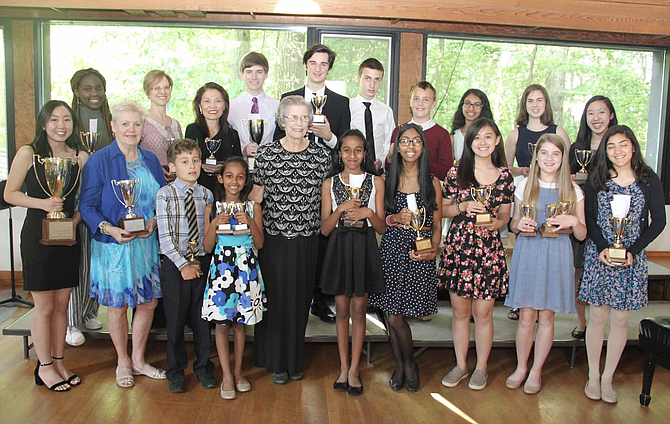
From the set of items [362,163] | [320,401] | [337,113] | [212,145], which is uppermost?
[337,113]

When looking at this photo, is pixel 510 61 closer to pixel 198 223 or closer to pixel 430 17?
pixel 430 17

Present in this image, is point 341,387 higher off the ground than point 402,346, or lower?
lower

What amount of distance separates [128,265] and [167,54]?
3.04 m

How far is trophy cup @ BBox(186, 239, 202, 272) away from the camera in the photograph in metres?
3.39

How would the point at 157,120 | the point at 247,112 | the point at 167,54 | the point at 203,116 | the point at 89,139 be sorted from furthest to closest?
the point at 167,54 < the point at 247,112 < the point at 157,120 < the point at 203,116 < the point at 89,139

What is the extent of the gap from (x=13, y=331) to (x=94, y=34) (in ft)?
10.1

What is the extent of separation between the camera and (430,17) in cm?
538

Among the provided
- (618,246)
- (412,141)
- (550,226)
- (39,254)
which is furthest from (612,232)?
(39,254)

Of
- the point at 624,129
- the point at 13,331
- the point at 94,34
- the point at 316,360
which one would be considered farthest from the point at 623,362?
the point at 94,34

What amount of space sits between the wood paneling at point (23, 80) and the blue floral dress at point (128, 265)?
286cm

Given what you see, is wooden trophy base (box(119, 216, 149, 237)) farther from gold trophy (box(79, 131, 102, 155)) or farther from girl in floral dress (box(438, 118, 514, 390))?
girl in floral dress (box(438, 118, 514, 390))

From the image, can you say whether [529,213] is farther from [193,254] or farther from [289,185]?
[193,254]

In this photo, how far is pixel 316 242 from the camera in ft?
11.7

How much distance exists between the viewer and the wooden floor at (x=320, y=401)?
3278 millimetres
